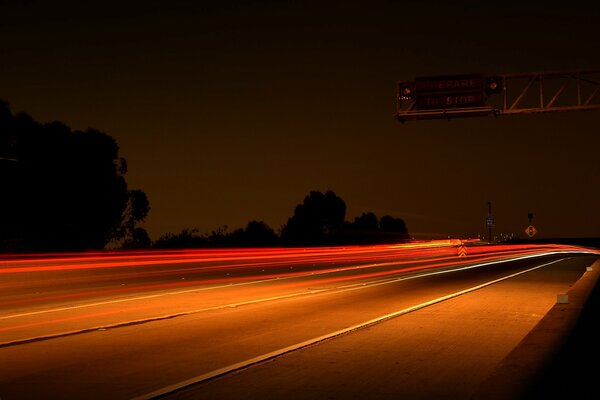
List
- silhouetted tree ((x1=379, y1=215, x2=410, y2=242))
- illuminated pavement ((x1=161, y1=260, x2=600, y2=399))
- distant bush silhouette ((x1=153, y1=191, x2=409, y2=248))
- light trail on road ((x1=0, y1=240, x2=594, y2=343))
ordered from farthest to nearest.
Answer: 1. silhouetted tree ((x1=379, y1=215, x2=410, y2=242))
2. distant bush silhouette ((x1=153, y1=191, x2=409, y2=248))
3. light trail on road ((x1=0, y1=240, x2=594, y2=343))
4. illuminated pavement ((x1=161, y1=260, x2=600, y2=399))

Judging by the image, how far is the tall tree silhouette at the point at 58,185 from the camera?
55.9 metres

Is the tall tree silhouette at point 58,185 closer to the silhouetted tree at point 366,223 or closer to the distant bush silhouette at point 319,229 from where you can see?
the distant bush silhouette at point 319,229

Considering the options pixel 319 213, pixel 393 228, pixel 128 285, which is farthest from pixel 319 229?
pixel 128 285

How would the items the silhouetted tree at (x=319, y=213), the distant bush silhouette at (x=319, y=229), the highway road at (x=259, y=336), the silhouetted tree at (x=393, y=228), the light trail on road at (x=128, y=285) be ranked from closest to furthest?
the highway road at (x=259, y=336) < the light trail on road at (x=128, y=285) < the distant bush silhouette at (x=319, y=229) < the silhouetted tree at (x=319, y=213) < the silhouetted tree at (x=393, y=228)

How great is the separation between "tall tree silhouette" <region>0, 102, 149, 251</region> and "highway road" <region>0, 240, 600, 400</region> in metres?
28.8

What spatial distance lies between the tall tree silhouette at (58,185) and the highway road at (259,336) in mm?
28763

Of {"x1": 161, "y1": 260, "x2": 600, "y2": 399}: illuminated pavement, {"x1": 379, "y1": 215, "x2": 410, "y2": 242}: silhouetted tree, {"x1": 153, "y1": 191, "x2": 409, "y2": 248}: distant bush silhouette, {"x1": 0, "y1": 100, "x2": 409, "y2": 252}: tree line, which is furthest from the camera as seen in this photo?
{"x1": 379, "y1": 215, "x2": 410, "y2": 242}: silhouetted tree

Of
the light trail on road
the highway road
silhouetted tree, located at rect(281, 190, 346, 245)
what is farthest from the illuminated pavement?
silhouetted tree, located at rect(281, 190, 346, 245)

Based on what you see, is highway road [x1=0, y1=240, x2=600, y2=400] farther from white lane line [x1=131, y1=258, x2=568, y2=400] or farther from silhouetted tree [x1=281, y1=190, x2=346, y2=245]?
silhouetted tree [x1=281, y1=190, x2=346, y2=245]

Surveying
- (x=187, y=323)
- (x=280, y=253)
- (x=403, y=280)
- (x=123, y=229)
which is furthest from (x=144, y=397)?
(x=123, y=229)

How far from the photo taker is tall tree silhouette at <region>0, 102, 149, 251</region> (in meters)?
55.9

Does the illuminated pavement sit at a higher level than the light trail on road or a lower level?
lower

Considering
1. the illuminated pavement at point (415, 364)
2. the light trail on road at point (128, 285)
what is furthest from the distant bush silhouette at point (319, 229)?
the illuminated pavement at point (415, 364)

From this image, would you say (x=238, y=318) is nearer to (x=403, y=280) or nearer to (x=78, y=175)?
(x=403, y=280)
